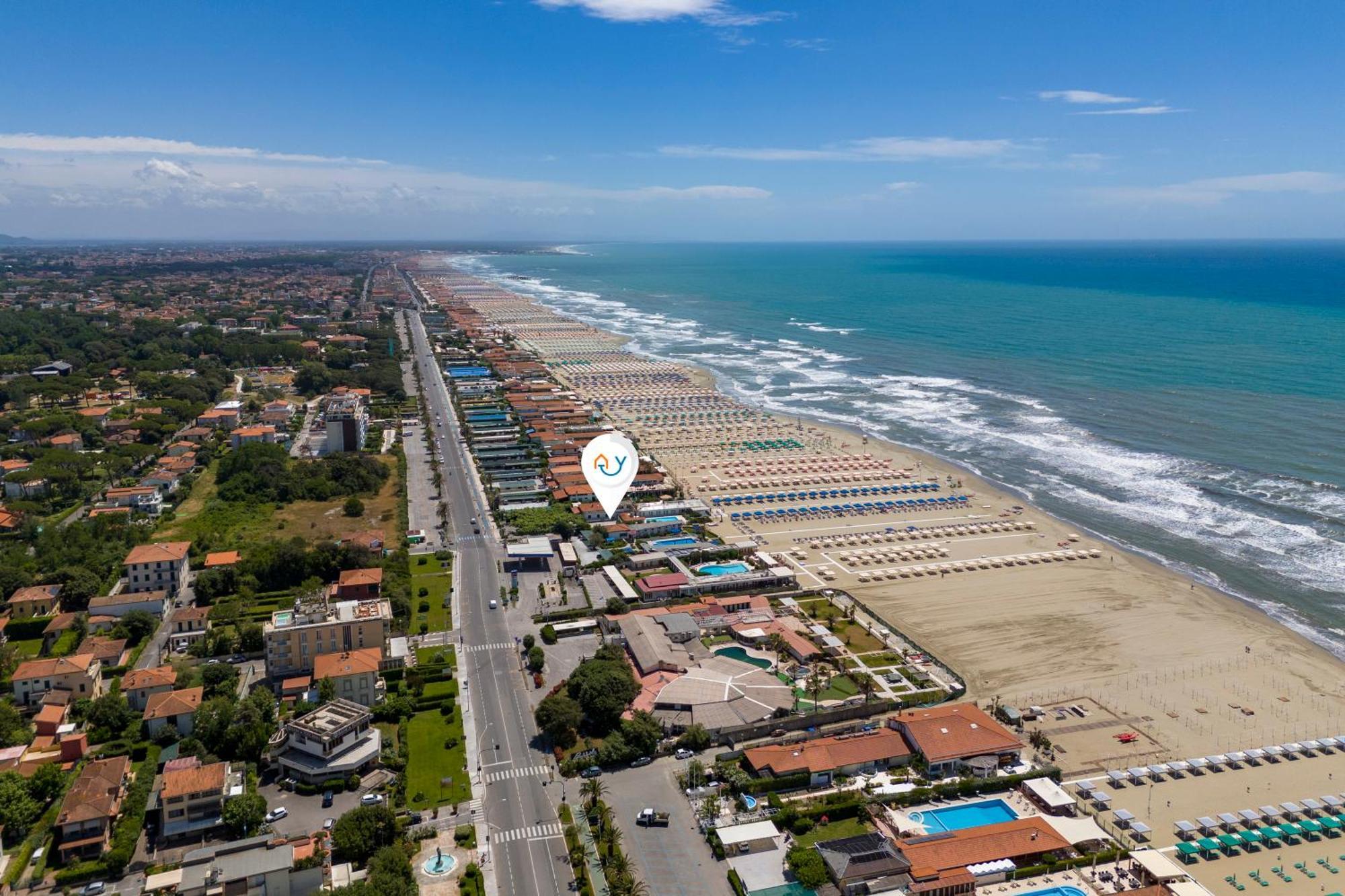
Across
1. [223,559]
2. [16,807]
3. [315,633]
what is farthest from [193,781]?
[223,559]

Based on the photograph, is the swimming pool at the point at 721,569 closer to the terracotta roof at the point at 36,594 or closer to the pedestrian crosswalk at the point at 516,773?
the pedestrian crosswalk at the point at 516,773

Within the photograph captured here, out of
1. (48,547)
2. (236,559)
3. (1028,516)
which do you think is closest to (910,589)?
(1028,516)

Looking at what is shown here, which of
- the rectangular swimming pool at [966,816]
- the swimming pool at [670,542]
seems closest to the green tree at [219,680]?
the swimming pool at [670,542]

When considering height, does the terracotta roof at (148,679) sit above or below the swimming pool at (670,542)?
below

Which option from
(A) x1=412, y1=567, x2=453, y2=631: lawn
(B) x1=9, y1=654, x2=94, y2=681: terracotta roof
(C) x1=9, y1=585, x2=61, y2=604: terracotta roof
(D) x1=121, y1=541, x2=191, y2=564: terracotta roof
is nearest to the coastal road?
(A) x1=412, y1=567, x2=453, y2=631: lawn

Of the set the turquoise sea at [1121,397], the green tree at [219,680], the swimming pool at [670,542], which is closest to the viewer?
the green tree at [219,680]

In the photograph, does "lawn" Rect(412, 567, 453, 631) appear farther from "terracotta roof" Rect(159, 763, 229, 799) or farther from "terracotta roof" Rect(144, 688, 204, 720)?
"terracotta roof" Rect(159, 763, 229, 799)

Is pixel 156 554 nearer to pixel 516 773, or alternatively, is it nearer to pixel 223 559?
pixel 223 559
